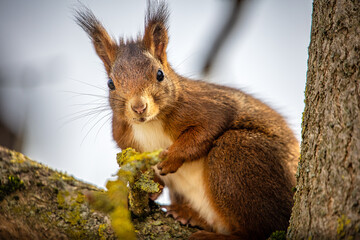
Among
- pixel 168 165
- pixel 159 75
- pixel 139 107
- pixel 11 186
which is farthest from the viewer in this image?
pixel 159 75

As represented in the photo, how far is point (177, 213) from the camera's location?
2.92 m

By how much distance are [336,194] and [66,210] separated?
168 cm

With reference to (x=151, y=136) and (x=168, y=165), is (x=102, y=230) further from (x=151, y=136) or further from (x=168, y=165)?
(x=151, y=136)

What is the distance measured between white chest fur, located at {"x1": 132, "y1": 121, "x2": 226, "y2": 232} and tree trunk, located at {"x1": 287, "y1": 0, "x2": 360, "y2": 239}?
4.29 feet

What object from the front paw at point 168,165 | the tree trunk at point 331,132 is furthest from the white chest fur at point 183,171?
the tree trunk at point 331,132

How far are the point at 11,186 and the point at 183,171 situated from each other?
4.82 ft

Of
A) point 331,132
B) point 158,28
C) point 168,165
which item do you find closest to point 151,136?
point 168,165

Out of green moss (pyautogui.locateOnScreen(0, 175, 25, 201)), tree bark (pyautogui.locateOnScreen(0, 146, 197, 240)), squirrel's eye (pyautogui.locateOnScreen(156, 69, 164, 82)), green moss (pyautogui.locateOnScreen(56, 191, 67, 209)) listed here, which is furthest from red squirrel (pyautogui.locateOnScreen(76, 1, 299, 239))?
green moss (pyautogui.locateOnScreen(0, 175, 25, 201))

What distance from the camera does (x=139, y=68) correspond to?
2.92m

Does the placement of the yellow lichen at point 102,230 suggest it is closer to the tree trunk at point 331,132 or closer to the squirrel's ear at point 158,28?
the tree trunk at point 331,132

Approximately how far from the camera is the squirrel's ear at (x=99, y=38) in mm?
3305

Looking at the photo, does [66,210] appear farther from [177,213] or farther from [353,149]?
[353,149]

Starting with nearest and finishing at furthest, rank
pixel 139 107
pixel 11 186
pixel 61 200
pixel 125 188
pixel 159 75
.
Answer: pixel 125 188 < pixel 11 186 < pixel 61 200 < pixel 139 107 < pixel 159 75

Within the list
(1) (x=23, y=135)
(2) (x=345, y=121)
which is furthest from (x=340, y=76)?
(1) (x=23, y=135)
